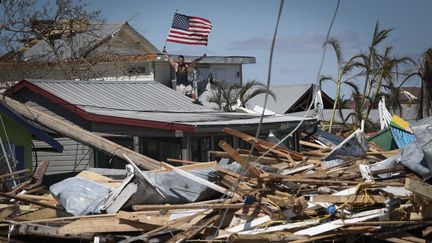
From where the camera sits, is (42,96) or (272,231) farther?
(42,96)

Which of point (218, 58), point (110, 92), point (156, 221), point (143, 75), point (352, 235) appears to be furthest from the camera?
point (218, 58)

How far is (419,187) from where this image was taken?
28.7 ft

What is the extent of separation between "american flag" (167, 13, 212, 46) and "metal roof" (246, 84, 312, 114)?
38.7ft

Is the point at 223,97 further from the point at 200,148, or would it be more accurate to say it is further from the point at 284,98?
the point at 200,148

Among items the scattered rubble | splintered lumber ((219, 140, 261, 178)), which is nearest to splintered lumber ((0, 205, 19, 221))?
the scattered rubble

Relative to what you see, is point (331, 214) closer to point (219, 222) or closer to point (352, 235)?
point (352, 235)

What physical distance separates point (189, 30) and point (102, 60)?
6.22 m

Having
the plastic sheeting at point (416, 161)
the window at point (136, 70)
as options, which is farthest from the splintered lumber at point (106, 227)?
the window at point (136, 70)

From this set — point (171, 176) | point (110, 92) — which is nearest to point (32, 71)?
point (110, 92)

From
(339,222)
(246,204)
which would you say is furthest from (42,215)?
(339,222)

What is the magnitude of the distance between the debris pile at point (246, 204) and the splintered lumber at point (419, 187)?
1 cm

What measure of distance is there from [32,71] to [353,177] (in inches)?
871

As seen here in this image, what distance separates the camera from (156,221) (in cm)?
988

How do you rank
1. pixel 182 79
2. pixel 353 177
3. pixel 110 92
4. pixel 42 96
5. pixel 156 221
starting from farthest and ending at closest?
pixel 182 79 < pixel 110 92 < pixel 42 96 < pixel 353 177 < pixel 156 221
